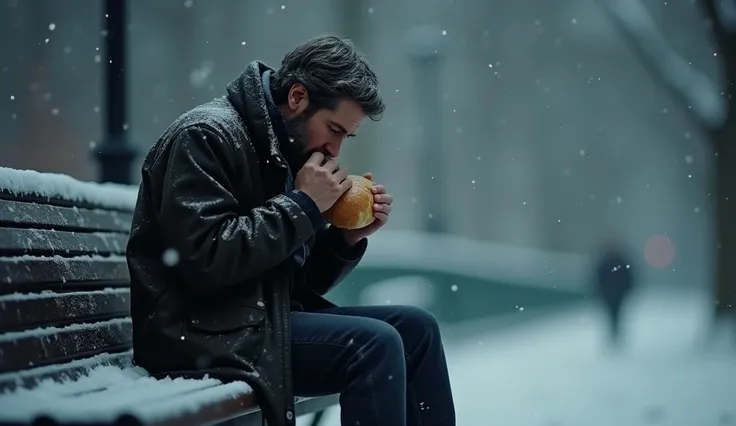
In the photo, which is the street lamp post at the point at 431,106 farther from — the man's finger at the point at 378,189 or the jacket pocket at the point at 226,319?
the jacket pocket at the point at 226,319

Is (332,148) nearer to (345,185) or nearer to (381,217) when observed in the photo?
(345,185)

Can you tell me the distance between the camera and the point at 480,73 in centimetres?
3450

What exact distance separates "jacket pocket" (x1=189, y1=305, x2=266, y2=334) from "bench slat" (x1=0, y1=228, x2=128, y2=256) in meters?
0.62

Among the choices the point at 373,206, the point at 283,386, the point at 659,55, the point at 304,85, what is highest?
the point at 659,55

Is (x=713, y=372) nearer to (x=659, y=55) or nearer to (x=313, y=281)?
(x=659, y=55)

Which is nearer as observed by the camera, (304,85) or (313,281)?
(304,85)

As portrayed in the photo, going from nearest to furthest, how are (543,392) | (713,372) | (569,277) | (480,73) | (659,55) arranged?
1. (543,392)
2. (713,372)
3. (659,55)
4. (569,277)
5. (480,73)

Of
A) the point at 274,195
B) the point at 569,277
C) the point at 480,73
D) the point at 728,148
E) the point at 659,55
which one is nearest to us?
the point at 274,195

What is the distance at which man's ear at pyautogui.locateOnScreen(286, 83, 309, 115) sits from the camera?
10.8 ft

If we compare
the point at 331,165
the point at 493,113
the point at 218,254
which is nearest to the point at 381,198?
the point at 331,165

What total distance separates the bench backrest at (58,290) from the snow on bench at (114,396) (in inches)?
3.5

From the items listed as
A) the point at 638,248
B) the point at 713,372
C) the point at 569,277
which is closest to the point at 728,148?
the point at 713,372

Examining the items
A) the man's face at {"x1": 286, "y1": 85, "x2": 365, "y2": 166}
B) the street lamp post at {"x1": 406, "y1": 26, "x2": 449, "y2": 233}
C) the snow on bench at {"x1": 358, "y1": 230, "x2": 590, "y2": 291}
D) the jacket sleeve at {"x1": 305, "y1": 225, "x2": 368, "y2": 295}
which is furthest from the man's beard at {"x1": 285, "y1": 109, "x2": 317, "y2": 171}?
the street lamp post at {"x1": 406, "y1": 26, "x2": 449, "y2": 233}

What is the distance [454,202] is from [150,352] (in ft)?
109
